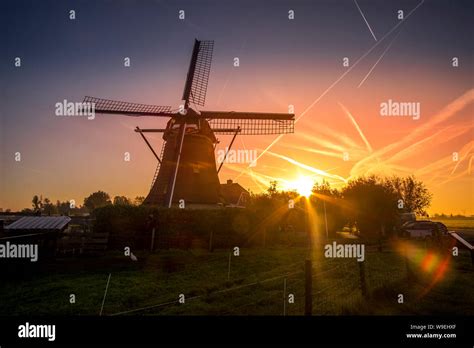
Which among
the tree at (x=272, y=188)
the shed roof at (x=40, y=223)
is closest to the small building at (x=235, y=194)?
the tree at (x=272, y=188)

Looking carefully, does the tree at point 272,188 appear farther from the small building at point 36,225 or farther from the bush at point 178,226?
the small building at point 36,225

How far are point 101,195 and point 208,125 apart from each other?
160689mm

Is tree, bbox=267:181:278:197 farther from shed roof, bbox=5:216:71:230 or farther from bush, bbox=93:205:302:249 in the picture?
shed roof, bbox=5:216:71:230

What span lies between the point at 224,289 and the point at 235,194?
1464 inches

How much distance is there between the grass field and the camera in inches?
332

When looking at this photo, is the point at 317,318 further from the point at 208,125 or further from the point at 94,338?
the point at 208,125

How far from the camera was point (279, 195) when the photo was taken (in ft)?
180

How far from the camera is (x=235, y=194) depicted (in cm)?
4800

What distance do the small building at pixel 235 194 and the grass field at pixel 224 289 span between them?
1164 inches

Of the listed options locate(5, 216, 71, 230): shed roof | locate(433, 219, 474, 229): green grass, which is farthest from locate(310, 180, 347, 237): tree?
locate(433, 219, 474, 229): green grass

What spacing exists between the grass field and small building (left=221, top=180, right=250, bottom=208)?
2957 cm

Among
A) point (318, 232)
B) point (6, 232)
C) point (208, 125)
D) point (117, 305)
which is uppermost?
point (208, 125)

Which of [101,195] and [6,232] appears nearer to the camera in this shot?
[6,232]

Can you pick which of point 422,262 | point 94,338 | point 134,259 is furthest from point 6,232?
point 422,262
